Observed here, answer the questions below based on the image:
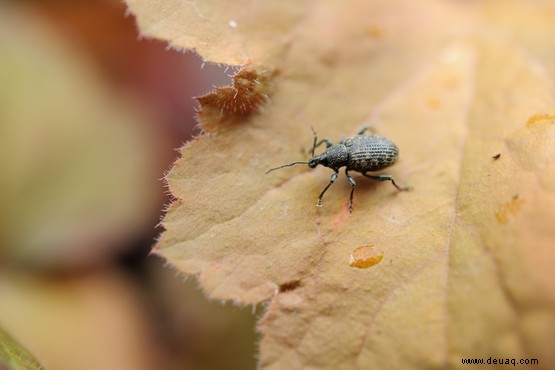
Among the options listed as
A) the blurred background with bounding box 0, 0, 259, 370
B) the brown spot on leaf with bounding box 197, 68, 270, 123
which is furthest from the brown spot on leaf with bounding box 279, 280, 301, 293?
the blurred background with bounding box 0, 0, 259, 370

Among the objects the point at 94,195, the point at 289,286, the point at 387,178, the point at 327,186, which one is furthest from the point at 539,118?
the point at 94,195

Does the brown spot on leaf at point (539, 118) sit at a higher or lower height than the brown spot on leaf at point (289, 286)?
higher

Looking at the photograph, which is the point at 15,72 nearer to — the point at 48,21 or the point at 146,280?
the point at 48,21

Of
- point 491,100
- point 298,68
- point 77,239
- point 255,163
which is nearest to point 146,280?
point 77,239

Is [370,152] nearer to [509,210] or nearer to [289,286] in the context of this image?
[509,210]

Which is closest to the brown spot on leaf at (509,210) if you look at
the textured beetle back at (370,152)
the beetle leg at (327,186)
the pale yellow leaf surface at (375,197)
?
the pale yellow leaf surface at (375,197)

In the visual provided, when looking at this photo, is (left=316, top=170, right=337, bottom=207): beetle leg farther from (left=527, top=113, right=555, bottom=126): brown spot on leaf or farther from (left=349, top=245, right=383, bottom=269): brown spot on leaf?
(left=527, top=113, right=555, bottom=126): brown spot on leaf

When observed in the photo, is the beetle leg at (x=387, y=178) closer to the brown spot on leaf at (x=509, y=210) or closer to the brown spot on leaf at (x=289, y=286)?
the brown spot on leaf at (x=509, y=210)
